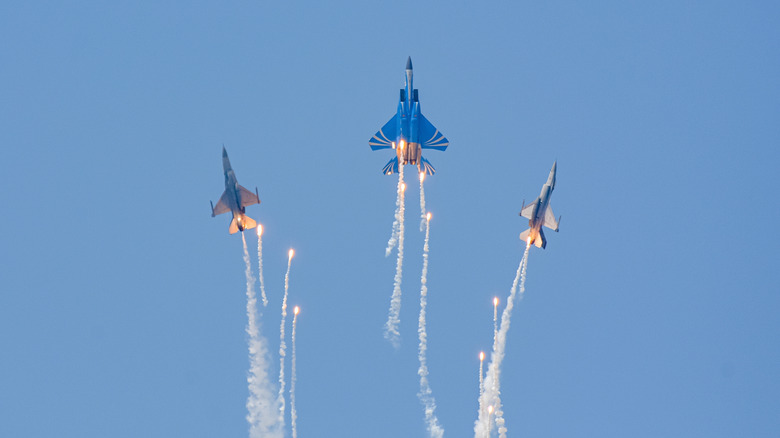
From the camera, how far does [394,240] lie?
98.3 meters

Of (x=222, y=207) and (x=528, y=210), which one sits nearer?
(x=528, y=210)

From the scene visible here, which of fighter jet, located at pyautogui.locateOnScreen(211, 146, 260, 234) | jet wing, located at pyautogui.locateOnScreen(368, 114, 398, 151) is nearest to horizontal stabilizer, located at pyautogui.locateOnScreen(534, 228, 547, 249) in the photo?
jet wing, located at pyautogui.locateOnScreen(368, 114, 398, 151)

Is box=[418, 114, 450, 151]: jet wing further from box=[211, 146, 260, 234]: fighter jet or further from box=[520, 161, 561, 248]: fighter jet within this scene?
box=[211, 146, 260, 234]: fighter jet

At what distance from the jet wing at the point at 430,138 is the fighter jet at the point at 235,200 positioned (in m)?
10.5

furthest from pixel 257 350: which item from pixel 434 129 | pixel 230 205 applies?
pixel 434 129

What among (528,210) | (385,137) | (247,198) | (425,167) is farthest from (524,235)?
(247,198)

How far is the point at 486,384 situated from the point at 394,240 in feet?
35.8

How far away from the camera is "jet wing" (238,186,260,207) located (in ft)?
299

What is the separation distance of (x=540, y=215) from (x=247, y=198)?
16.8 m

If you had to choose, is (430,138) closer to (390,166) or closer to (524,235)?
(390,166)

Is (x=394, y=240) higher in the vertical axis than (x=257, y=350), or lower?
higher

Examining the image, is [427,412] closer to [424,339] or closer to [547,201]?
[424,339]

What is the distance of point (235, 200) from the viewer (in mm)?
90188

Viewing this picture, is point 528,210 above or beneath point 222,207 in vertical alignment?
beneath
